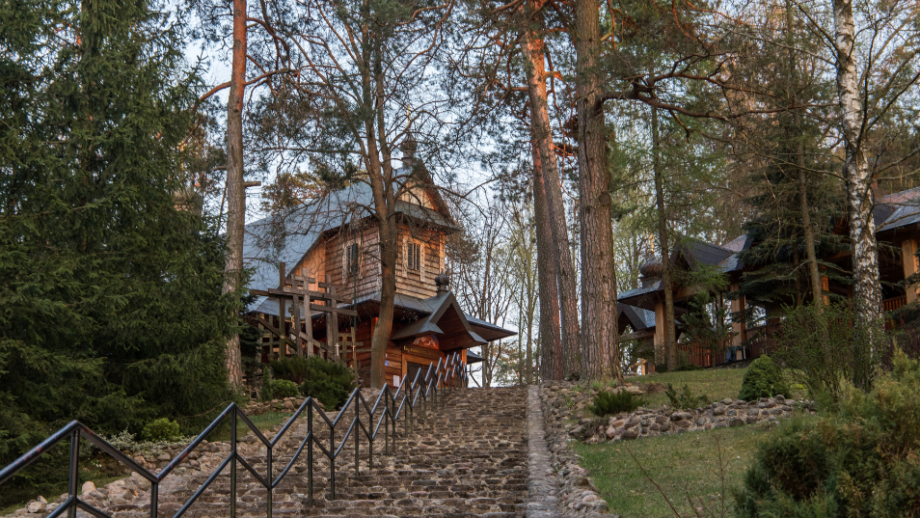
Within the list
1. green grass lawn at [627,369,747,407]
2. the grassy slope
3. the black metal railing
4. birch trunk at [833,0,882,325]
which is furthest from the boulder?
birch trunk at [833,0,882,325]

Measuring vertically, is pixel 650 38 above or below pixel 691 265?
above

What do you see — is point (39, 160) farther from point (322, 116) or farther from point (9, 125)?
point (322, 116)

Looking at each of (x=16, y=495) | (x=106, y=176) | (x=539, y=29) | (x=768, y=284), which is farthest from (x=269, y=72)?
(x=768, y=284)

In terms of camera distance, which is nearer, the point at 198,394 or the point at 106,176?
the point at 106,176

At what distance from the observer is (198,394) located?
39.3ft

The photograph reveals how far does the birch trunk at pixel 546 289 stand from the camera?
21391mm

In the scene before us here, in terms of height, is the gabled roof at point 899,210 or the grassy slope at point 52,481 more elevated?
the gabled roof at point 899,210

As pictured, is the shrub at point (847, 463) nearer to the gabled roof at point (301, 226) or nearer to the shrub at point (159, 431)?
the shrub at point (159, 431)

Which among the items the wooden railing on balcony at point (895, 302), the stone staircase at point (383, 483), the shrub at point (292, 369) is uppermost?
the wooden railing on balcony at point (895, 302)

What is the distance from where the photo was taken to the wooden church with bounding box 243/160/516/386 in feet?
72.3

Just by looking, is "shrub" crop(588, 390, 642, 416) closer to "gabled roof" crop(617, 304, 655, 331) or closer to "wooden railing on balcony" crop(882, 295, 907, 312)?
"wooden railing on balcony" crop(882, 295, 907, 312)

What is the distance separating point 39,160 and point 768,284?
61.9 feet

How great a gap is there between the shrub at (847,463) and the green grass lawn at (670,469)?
24 cm

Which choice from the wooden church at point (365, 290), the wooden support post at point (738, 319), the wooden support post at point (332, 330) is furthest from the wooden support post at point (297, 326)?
the wooden support post at point (738, 319)
